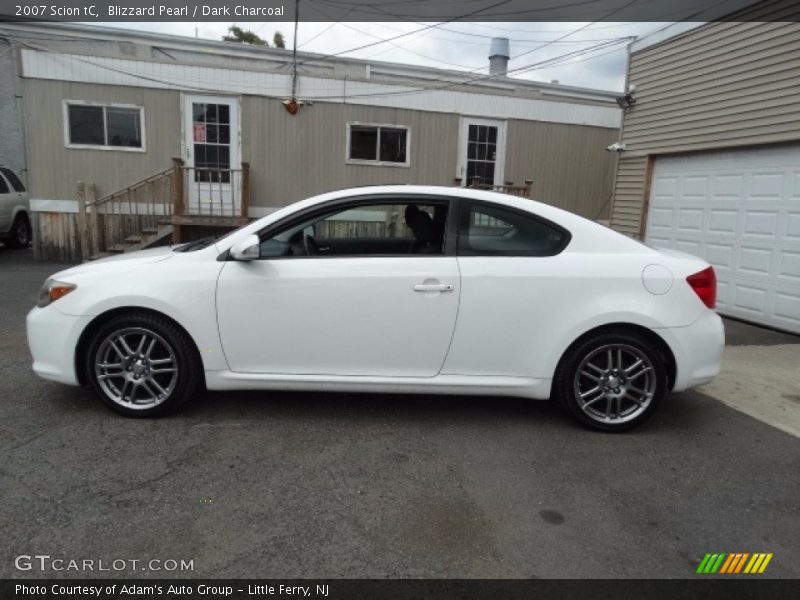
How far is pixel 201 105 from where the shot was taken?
10984mm

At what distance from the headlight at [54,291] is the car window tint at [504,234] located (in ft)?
8.17

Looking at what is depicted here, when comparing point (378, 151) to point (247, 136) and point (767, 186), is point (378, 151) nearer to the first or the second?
point (247, 136)

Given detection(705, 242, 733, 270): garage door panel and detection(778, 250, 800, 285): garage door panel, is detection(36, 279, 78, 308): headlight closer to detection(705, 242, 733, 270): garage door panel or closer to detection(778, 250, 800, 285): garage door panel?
detection(778, 250, 800, 285): garage door panel

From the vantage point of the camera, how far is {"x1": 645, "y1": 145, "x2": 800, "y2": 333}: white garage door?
6.80 metres

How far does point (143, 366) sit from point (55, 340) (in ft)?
1.87

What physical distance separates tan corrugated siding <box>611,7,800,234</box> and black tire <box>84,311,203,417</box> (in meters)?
7.14

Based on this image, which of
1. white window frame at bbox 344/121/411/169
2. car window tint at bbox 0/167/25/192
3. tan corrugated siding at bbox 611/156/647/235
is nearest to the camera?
tan corrugated siding at bbox 611/156/647/235

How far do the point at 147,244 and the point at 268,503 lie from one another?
8.91 metres

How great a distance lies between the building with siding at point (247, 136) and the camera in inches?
416

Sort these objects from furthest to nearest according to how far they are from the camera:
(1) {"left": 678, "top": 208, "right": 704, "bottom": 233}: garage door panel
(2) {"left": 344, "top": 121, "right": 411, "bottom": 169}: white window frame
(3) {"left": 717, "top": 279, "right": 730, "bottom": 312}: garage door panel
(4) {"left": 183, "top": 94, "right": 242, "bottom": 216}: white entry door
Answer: (2) {"left": 344, "top": 121, "right": 411, "bottom": 169}: white window frame, (4) {"left": 183, "top": 94, "right": 242, "bottom": 216}: white entry door, (1) {"left": 678, "top": 208, "right": 704, "bottom": 233}: garage door panel, (3) {"left": 717, "top": 279, "right": 730, "bottom": 312}: garage door panel

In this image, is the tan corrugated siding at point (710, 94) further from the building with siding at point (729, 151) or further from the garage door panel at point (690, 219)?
the garage door panel at point (690, 219)

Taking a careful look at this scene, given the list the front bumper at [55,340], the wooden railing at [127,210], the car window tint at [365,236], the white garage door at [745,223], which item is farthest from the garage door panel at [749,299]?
the wooden railing at [127,210]

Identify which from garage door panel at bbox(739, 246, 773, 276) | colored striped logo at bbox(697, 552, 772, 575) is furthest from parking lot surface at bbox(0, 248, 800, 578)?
garage door panel at bbox(739, 246, 773, 276)
